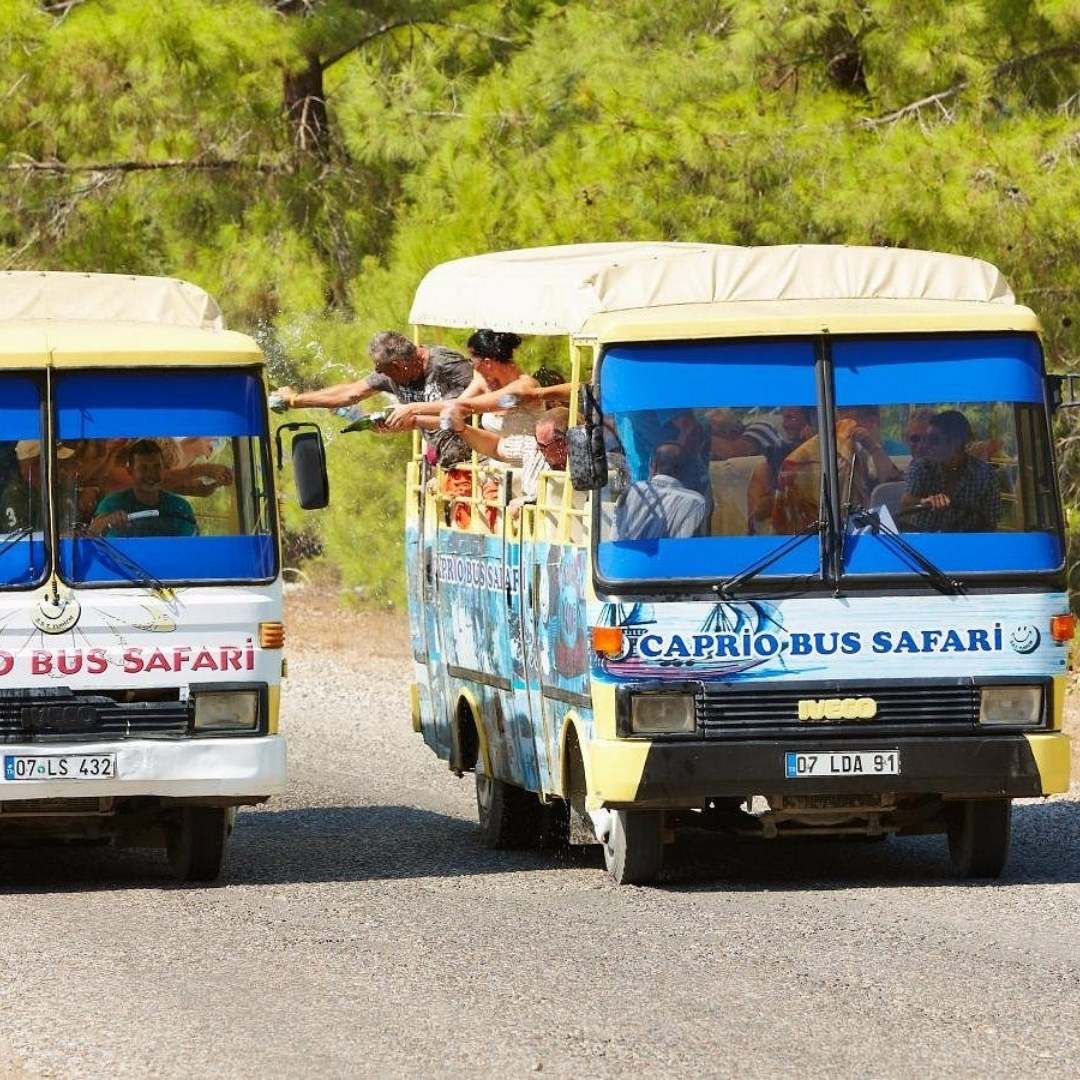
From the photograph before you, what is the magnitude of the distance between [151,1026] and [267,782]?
318 cm

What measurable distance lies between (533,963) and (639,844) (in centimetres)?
217

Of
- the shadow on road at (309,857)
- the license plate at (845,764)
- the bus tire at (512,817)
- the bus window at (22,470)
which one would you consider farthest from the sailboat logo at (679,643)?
the bus tire at (512,817)

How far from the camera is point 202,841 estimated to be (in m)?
11.9

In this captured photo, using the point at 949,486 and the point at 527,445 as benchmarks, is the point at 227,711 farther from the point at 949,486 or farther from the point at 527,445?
the point at 949,486

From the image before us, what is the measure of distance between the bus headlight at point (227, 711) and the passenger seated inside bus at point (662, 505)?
69.4 inches

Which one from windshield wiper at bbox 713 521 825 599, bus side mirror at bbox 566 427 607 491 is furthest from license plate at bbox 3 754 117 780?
windshield wiper at bbox 713 521 825 599

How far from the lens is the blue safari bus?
11.0 meters

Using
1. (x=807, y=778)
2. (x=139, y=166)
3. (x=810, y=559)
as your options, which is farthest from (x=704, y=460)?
(x=139, y=166)

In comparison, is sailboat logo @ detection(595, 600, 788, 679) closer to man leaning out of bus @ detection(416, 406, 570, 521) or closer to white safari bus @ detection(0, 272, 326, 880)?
man leaning out of bus @ detection(416, 406, 570, 521)

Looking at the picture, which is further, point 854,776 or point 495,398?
point 495,398

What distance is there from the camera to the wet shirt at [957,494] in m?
11.2

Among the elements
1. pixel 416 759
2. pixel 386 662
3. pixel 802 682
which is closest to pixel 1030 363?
pixel 802 682

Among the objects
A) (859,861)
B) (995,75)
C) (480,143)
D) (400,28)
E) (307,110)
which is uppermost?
(400,28)

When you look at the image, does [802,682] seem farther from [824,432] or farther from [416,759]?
[416,759]
